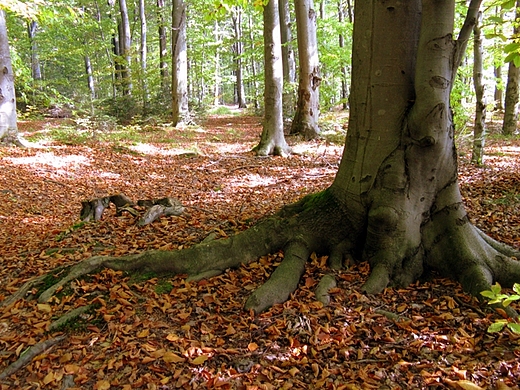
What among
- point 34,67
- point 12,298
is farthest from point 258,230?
point 34,67

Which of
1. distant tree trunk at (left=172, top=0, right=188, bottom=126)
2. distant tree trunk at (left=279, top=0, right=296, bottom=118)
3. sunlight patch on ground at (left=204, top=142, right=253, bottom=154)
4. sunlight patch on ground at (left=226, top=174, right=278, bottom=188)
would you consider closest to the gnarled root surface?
sunlight patch on ground at (left=226, top=174, right=278, bottom=188)

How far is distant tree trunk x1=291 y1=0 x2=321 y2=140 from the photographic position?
41.9 feet

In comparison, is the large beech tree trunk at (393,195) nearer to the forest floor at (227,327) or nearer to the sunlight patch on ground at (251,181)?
the forest floor at (227,327)

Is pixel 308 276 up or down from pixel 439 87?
down

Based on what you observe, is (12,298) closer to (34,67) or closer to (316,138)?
(316,138)

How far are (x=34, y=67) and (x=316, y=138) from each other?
26.2 meters

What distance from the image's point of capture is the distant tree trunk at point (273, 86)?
35.0 feet

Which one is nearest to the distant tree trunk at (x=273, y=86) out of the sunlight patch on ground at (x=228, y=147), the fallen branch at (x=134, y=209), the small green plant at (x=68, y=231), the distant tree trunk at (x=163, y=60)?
the sunlight patch on ground at (x=228, y=147)

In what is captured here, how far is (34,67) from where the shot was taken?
29.6m

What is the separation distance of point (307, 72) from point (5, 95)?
363 inches

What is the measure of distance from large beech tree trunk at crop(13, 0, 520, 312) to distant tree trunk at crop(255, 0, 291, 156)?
706 cm

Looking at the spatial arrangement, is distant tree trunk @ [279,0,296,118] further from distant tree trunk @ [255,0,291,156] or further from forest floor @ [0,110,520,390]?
forest floor @ [0,110,520,390]

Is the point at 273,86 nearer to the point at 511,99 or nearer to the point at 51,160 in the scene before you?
the point at 51,160

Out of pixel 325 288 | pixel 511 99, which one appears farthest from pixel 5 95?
pixel 511 99
